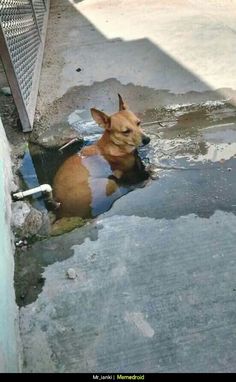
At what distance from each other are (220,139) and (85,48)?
3.74m

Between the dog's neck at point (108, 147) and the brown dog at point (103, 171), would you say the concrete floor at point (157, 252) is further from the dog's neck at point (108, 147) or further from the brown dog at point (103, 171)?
the dog's neck at point (108, 147)

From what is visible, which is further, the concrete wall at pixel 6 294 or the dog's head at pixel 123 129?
the dog's head at pixel 123 129

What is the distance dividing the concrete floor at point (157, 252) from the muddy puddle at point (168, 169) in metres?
0.01

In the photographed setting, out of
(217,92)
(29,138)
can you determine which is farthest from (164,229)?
(217,92)

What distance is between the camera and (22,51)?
5648 mm

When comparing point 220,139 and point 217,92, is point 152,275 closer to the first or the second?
point 220,139

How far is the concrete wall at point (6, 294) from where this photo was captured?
2471 mm

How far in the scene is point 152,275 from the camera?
3.16 m

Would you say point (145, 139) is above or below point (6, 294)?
below

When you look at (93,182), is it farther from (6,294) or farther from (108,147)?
(6,294)

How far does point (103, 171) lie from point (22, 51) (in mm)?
2401

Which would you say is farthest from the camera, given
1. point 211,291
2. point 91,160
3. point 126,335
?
point 91,160

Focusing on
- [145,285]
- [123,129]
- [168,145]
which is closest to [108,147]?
[123,129]

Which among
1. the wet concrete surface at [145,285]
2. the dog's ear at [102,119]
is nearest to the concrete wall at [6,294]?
the wet concrete surface at [145,285]
